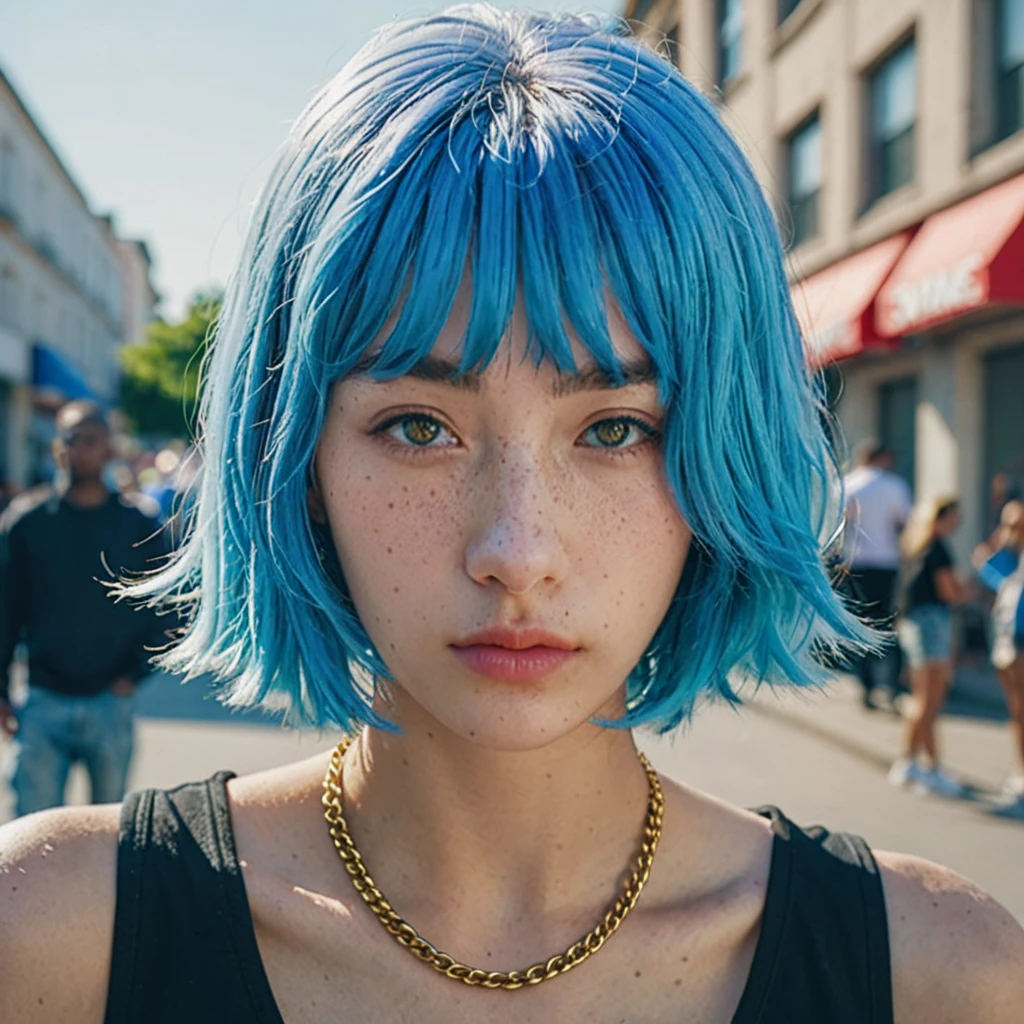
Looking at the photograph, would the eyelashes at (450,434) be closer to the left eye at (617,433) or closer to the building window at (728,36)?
the left eye at (617,433)

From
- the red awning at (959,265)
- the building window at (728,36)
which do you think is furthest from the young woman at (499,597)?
the building window at (728,36)

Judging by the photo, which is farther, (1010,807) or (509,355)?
(1010,807)

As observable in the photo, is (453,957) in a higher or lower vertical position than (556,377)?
lower

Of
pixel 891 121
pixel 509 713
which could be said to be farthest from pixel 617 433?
pixel 891 121

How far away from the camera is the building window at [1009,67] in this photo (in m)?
10.3

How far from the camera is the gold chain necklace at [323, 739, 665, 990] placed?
4.39 feet

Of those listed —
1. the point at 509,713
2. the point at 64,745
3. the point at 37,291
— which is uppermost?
the point at 37,291

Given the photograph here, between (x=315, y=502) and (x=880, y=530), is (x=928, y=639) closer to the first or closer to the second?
(x=880, y=530)

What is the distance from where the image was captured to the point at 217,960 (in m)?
1.31

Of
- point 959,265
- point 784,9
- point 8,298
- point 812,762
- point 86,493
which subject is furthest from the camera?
point 8,298

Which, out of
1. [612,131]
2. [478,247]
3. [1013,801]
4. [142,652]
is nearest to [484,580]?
[478,247]

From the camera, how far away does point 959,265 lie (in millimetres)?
9859

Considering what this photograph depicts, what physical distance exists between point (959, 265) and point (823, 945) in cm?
949

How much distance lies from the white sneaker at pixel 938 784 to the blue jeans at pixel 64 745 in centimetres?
420
